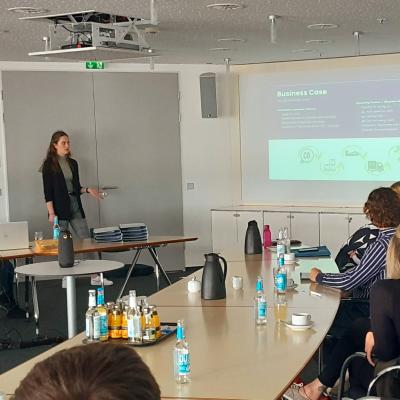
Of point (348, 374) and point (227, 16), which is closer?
point (348, 374)

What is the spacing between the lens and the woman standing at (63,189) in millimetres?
8242

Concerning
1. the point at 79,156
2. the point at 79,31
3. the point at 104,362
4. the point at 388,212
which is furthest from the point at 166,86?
the point at 104,362

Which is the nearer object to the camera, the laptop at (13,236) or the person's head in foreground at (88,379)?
the person's head in foreground at (88,379)

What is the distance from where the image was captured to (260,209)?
31.6ft

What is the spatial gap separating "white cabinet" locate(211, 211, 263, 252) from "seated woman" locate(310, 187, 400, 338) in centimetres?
439

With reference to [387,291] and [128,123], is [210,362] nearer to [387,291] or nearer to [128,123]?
[387,291]

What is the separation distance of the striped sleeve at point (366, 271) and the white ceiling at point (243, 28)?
222 centimetres

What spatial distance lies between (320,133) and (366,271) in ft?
17.2

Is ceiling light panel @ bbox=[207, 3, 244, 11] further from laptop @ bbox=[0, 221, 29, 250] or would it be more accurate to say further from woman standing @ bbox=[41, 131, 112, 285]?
Result: woman standing @ bbox=[41, 131, 112, 285]

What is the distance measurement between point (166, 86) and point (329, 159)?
7.67 feet

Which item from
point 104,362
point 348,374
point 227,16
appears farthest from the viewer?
point 227,16

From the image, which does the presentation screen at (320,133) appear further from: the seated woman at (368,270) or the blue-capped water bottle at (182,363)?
the blue-capped water bottle at (182,363)

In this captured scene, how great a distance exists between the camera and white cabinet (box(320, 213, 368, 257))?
8906 millimetres

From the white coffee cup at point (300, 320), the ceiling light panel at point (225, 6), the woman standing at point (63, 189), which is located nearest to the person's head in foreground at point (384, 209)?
the white coffee cup at point (300, 320)
